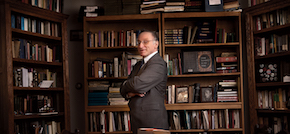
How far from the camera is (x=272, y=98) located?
4078mm

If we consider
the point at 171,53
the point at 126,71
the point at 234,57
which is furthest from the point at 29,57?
the point at 234,57

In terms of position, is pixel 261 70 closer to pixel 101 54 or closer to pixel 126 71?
pixel 126 71

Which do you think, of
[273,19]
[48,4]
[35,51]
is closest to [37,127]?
[35,51]

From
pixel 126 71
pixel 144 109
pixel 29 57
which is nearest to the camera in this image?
pixel 144 109

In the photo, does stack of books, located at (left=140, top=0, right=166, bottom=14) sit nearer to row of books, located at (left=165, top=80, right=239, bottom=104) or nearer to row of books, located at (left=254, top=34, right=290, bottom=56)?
Result: row of books, located at (left=165, top=80, right=239, bottom=104)

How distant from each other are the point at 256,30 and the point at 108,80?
2239 millimetres

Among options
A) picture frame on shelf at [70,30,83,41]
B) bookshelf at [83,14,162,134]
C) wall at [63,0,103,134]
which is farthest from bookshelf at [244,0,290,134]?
picture frame on shelf at [70,30,83,41]

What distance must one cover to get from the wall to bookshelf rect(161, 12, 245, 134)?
4.35ft

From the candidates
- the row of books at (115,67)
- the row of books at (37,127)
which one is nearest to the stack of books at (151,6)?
the row of books at (115,67)

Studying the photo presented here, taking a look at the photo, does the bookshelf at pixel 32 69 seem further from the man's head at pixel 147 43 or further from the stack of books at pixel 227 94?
the stack of books at pixel 227 94

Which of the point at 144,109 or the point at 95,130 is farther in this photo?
the point at 95,130

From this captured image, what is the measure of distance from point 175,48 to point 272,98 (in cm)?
150

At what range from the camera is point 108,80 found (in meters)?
4.52

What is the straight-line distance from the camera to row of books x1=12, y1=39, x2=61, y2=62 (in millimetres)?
3829
